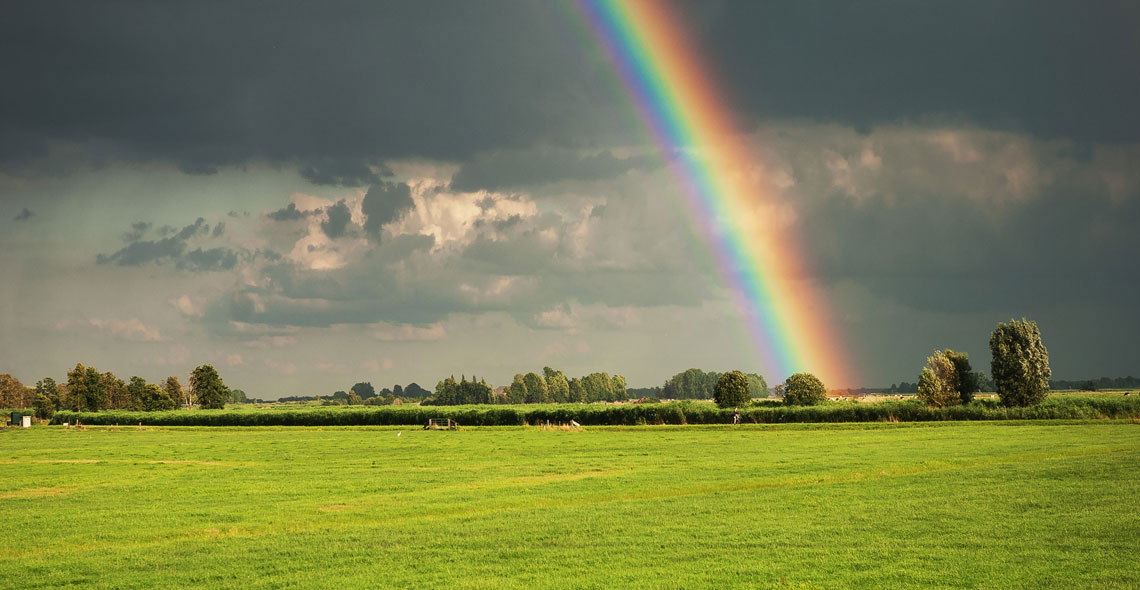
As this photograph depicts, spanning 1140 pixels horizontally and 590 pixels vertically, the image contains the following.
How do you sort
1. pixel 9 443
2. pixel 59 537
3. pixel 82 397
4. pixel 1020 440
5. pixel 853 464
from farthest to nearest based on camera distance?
pixel 82 397, pixel 9 443, pixel 1020 440, pixel 853 464, pixel 59 537

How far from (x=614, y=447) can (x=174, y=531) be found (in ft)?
108

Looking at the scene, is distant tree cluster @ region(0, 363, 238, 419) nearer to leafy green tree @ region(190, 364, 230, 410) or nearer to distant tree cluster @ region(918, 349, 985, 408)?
leafy green tree @ region(190, 364, 230, 410)

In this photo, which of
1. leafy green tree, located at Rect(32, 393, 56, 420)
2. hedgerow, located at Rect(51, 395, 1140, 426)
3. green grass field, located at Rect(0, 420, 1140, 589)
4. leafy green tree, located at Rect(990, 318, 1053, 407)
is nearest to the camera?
green grass field, located at Rect(0, 420, 1140, 589)

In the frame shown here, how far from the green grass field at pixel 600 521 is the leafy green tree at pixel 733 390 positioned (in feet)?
201

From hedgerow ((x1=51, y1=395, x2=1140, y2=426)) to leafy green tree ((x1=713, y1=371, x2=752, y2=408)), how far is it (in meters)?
10.2

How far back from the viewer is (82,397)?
15675 cm

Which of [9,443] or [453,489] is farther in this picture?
[9,443]

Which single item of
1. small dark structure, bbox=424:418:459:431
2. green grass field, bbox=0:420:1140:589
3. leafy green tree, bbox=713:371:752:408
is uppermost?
leafy green tree, bbox=713:371:752:408

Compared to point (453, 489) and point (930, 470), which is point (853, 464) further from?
point (453, 489)

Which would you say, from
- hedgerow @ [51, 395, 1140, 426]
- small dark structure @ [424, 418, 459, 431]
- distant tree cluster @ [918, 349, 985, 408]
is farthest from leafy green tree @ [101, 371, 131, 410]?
distant tree cluster @ [918, 349, 985, 408]

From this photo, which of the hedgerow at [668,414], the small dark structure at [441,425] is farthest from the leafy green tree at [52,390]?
the small dark structure at [441,425]

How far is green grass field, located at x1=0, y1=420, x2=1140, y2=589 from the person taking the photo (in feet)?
57.6

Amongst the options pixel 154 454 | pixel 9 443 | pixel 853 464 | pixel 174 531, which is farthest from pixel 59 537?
pixel 9 443

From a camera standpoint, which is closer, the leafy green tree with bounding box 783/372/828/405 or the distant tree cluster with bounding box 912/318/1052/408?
the distant tree cluster with bounding box 912/318/1052/408
